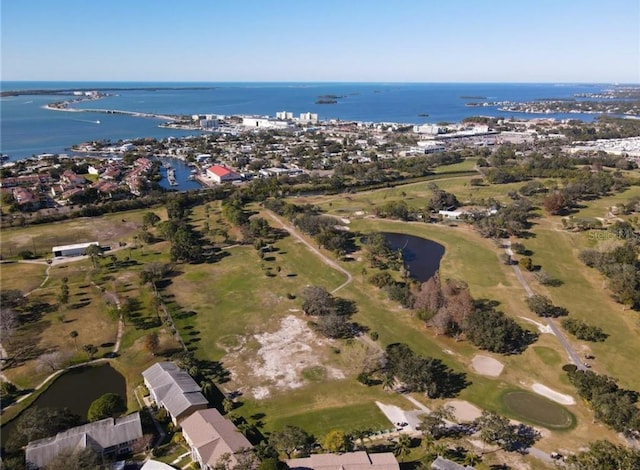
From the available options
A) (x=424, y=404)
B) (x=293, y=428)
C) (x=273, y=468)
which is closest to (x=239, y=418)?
(x=293, y=428)

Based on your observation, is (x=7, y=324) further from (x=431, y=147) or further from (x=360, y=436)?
(x=431, y=147)

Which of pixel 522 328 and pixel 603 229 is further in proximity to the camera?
pixel 603 229

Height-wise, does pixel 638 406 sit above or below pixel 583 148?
below

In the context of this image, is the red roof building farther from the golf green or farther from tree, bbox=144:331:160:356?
the golf green

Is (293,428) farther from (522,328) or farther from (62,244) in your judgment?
(62,244)

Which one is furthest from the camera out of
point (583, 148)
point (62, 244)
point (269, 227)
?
point (583, 148)
